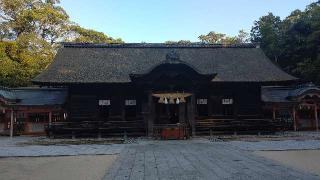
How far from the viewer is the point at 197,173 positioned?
9.38 meters

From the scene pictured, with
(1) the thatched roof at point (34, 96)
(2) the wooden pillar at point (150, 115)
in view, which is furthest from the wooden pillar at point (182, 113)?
(1) the thatched roof at point (34, 96)

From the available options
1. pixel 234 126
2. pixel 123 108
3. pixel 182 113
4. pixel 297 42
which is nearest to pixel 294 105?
pixel 234 126

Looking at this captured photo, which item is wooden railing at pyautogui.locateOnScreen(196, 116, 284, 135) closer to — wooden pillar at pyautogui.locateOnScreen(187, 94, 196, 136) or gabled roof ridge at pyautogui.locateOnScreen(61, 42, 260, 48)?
wooden pillar at pyautogui.locateOnScreen(187, 94, 196, 136)

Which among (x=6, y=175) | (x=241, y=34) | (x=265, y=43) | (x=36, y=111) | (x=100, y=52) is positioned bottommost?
(x=6, y=175)

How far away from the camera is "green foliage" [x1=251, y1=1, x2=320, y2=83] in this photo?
36125 millimetres

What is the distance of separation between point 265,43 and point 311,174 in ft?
132

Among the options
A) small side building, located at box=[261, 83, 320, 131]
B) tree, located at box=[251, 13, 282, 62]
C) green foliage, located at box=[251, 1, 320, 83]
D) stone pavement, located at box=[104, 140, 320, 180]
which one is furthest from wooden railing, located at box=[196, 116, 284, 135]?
tree, located at box=[251, 13, 282, 62]

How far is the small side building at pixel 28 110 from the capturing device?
86.9ft

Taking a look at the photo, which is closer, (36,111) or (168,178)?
(168,178)

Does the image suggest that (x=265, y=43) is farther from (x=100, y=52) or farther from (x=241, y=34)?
(x=100, y=52)

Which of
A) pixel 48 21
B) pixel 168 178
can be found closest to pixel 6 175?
pixel 168 178

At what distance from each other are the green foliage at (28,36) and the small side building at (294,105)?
82.1 feet

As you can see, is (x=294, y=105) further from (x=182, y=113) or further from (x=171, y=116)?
(x=171, y=116)

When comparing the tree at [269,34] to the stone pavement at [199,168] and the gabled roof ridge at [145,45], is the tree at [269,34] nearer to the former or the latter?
the gabled roof ridge at [145,45]
